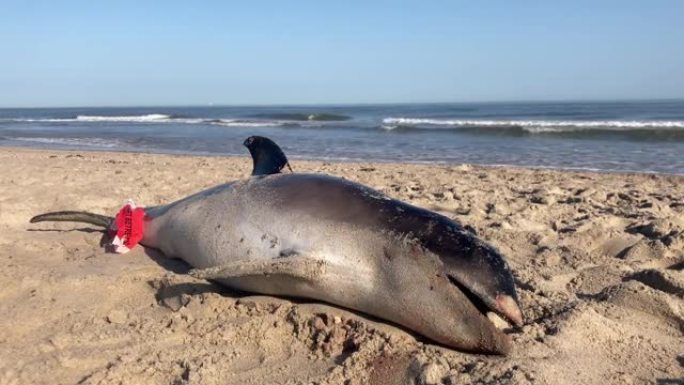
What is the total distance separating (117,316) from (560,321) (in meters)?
2.35

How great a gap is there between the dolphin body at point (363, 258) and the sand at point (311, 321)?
0.38 ft

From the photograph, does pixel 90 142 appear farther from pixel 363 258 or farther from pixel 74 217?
pixel 363 258

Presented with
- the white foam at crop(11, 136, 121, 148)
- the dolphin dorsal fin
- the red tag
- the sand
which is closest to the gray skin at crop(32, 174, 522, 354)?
the sand

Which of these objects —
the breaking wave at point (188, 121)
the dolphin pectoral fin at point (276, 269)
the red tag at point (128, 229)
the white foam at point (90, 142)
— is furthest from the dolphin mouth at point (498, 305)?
the breaking wave at point (188, 121)

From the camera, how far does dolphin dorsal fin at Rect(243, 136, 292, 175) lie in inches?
175

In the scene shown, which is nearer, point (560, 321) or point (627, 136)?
point (560, 321)

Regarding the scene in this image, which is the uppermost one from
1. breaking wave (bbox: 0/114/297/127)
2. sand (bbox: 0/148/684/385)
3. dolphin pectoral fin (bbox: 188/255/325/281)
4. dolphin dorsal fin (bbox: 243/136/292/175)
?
dolphin dorsal fin (bbox: 243/136/292/175)

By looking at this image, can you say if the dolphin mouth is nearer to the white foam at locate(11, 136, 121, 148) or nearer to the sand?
the sand

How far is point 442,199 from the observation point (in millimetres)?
6613

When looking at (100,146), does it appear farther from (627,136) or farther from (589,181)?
(627,136)

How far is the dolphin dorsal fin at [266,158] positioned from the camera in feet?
14.6

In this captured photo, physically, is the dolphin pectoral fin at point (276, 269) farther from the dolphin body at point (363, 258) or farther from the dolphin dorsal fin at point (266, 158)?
the dolphin dorsal fin at point (266, 158)

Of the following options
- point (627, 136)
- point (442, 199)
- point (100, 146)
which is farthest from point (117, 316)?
point (627, 136)

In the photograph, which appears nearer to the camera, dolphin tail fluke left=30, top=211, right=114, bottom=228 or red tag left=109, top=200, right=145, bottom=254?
red tag left=109, top=200, right=145, bottom=254
